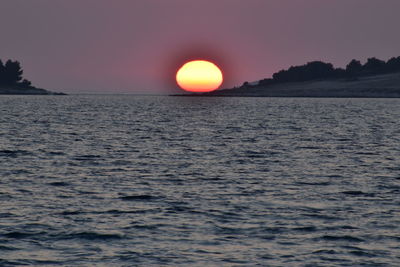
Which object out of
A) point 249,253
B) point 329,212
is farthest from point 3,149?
point 249,253

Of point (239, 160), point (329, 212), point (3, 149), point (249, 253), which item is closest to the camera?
point (249, 253)

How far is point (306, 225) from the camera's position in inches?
936

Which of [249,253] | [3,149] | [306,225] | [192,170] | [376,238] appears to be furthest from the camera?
[3,149]

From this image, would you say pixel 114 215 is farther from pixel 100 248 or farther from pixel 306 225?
pixel 306 225

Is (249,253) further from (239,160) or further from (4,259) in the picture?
(239,160)

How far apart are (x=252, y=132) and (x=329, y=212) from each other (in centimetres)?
4585

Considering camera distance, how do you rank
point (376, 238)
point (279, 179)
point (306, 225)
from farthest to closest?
point (279, 179) → point (306, 225) → point (376, 238)

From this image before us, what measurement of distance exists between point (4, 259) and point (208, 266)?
5470 millimetres

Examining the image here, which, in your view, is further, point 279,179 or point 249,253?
point 279,179

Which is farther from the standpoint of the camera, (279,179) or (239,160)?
(239,160)

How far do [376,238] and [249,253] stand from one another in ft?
14.4

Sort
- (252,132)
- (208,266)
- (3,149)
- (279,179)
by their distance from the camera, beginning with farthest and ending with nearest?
(252,132) < (3,149) < (279,179) < (208,266)

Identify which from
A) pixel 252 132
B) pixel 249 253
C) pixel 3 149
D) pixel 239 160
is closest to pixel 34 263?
pixel 249 253

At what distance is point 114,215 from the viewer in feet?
82.7
